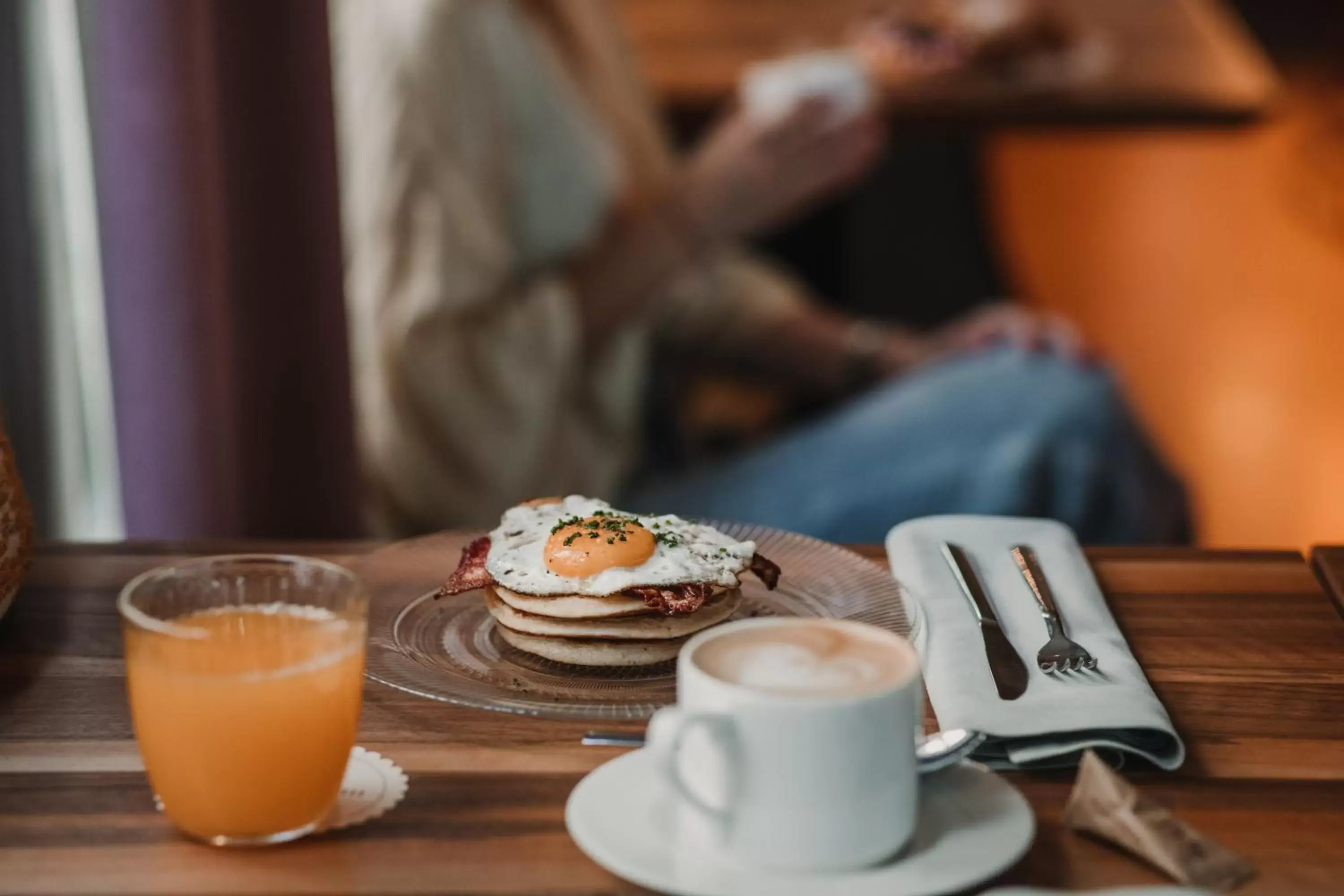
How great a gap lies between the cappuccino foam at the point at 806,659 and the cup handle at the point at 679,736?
0.02 metres

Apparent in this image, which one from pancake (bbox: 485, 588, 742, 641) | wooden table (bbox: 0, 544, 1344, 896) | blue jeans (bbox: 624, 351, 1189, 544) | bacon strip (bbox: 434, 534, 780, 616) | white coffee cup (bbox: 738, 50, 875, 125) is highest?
white coffee cup (bbox: 738, 50, 875, 125)

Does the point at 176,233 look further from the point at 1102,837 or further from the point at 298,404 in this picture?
the point at 1102,837

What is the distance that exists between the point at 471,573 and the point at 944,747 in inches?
10.3

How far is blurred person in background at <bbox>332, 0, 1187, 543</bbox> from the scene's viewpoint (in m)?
1.48

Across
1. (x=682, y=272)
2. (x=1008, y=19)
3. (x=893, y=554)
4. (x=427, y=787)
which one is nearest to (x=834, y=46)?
(x=1008, y=19)

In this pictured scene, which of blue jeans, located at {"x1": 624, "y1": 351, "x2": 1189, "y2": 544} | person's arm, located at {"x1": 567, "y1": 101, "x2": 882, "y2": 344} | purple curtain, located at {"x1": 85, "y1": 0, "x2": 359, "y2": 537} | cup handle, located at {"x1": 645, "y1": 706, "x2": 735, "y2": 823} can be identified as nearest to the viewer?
cup handle, located at {"x1": 645, "y1": 706, "x2": 735, "y2": 823}

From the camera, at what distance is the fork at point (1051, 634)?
2.38 ft

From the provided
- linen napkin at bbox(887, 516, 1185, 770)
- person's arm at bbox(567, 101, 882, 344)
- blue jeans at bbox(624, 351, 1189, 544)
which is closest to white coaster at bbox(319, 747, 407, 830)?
linen napkin at bbox(887, 516, 1185, 770)

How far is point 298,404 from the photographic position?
133cm

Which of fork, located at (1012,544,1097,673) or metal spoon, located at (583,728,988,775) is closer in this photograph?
metal spoon, located at (583,728,988,775)

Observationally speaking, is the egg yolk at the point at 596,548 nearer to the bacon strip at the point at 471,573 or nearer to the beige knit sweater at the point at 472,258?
the bacon strip at the point at 471,573

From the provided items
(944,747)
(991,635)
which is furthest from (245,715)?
(991,635)

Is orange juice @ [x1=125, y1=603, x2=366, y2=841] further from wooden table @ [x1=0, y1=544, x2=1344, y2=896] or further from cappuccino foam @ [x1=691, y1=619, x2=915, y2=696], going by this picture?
cappuccino foam @ [x1=691, y1=619, x2=915, y2=696]

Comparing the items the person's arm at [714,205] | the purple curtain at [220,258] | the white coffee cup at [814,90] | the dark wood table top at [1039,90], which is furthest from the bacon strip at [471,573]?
the dark wood table top at [1039,90]
